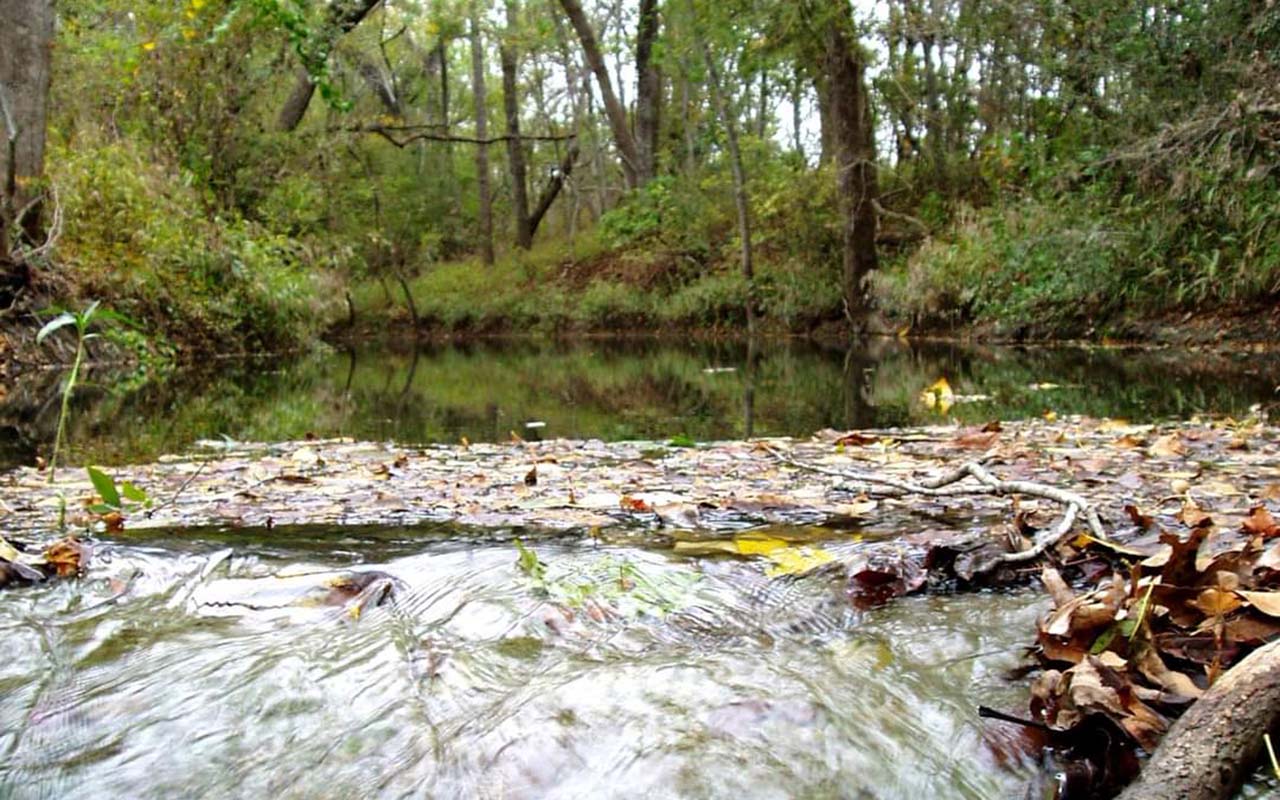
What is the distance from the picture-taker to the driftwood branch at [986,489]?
2.00 metres

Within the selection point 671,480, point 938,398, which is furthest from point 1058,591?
point 938,398

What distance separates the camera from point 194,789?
1.29m

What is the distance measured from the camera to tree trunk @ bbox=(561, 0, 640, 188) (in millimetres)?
21844

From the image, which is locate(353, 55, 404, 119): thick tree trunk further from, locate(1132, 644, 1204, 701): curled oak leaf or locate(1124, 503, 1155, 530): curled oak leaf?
locate(1132, 644, 1204, 701): curled oak leaf

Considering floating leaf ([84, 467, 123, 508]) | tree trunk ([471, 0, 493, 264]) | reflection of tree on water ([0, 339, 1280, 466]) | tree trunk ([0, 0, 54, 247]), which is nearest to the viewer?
floating leaf ([84, 467, 123, 508])

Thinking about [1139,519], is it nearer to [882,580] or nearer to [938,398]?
[882,580]

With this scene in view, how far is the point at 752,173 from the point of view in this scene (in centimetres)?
2347

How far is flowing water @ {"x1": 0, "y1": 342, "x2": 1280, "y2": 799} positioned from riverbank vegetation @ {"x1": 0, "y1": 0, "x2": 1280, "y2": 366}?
781cm

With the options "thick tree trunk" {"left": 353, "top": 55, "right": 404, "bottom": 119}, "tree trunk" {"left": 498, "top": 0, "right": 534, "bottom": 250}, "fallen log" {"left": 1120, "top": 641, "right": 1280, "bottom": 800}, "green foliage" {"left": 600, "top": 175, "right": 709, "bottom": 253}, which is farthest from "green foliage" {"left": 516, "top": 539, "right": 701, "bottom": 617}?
"thick tree trunk" {"left": 353, "top": 55, "right": 404, "bottom": 119}

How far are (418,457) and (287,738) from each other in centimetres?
308

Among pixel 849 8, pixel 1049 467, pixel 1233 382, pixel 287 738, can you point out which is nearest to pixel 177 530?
pixel 287 738

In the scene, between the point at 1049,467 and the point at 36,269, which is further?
the point at 36,269

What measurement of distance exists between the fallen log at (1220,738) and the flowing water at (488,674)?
56 mm

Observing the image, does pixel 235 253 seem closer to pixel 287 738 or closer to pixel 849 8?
pixel 849 8
